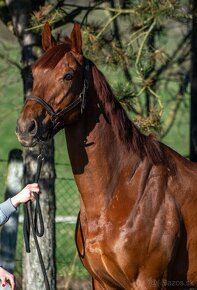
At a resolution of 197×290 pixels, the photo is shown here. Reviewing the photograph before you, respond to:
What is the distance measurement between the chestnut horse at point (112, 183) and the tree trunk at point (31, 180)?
184 centimetres

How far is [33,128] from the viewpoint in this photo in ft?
15.9

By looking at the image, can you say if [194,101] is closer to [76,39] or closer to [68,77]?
[76,39]

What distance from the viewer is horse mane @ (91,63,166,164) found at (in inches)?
205

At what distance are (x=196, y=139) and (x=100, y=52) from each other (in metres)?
1.42

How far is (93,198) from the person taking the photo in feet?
17.0

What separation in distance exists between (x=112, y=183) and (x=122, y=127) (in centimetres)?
36

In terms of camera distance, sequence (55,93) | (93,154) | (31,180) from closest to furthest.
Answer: (55,93)
(93,154)
(31,180)

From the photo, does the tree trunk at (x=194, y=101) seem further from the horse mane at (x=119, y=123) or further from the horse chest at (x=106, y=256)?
the horse chest at (x=106, y=256)

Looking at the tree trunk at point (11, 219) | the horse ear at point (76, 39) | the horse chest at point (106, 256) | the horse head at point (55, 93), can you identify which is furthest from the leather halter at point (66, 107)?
the tree trunk at point (11, 219)

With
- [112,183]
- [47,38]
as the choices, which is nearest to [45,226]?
[112,183]

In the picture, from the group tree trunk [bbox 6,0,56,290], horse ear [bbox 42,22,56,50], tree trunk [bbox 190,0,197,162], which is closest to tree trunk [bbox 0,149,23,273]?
tree trunk [bbox 6,0,56,290]

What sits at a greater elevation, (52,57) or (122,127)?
(52,57)

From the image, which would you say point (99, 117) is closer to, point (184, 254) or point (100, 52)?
point (184, 254)

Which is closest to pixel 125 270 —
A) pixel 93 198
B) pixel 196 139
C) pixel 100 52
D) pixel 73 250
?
pixel 93 198
